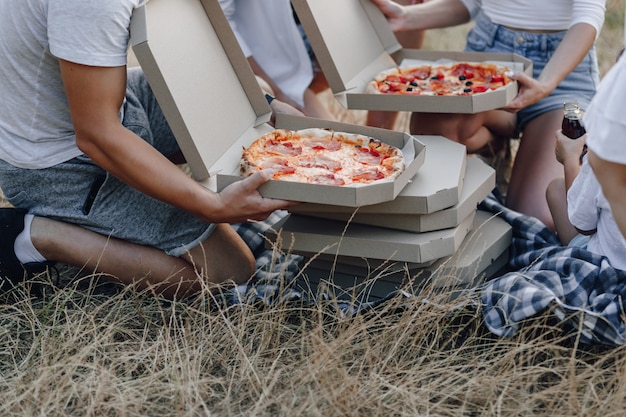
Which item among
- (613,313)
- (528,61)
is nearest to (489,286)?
(613,313)

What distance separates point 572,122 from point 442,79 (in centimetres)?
78

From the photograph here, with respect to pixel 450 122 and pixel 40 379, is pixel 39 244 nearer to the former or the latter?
pixel 40 379

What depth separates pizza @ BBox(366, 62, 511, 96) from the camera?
3330 millimetres

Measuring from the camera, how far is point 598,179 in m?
2.16

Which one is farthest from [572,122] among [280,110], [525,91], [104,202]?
[104,202]

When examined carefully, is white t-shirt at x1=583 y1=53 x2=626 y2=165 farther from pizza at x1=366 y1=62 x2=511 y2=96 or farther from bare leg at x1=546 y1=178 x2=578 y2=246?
pizza at x1=366 y1=62 x2=511 y2=96

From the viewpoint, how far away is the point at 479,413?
2.39m

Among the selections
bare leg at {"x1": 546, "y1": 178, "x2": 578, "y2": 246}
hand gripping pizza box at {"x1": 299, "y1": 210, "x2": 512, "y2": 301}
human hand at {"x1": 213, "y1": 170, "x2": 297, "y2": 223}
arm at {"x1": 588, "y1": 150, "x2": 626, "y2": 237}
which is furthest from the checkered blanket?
human hand at {"x1": 213, "y1": 170, "x2": 297, "y2": 223}

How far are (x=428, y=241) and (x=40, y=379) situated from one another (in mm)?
1229

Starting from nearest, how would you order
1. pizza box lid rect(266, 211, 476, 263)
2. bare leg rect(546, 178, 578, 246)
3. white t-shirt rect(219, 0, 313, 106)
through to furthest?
pizza box lid rect(266, 211, 476, 263)
bare leg rect(546, 178, 578, 246)
white t-shirt rect(219, 0, 313, 106)

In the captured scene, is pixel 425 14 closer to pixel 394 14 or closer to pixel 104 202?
pixel 394 14

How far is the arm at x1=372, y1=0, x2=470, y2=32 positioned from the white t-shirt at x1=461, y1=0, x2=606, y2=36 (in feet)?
0.72

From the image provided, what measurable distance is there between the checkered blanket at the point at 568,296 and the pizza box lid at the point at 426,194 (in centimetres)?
32

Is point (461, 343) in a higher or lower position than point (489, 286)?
lower
